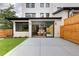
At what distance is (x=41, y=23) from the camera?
41.3 metres

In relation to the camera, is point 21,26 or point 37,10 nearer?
point 21,26

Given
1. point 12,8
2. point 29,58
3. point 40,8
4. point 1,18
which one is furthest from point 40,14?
point 29,58

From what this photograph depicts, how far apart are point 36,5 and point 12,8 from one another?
6.06 metres

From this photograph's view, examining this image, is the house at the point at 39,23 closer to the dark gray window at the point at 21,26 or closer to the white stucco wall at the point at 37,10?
the dark gray window at the point at 21,26

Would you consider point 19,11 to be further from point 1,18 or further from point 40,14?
point 1,18

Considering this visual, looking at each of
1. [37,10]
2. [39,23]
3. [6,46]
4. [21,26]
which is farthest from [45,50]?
[37,10]

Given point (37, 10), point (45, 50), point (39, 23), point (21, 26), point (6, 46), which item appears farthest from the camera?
point (37, 10)

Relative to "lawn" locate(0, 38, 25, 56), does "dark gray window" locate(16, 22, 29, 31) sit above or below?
above

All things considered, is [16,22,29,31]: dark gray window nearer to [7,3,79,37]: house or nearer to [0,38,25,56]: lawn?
[7,3,79,37]: house

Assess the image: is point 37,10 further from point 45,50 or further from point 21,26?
point 45,50

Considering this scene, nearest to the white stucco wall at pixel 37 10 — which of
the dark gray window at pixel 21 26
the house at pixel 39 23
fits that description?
the house at pixel 39 23

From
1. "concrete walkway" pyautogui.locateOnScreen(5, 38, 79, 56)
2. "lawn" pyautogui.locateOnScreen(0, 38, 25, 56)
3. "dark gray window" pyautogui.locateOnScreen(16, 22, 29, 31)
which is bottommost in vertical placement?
"concrete walkway" pyautogui.locateOnScreen(5, 38, 79, 56)

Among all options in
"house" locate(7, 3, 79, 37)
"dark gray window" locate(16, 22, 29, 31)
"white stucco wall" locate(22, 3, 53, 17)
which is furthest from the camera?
"white stucco wall" locate(22, 3, 53, 17)

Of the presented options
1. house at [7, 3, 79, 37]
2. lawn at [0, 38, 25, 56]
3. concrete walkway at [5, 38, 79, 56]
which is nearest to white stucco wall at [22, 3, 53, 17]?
house at [7, 3, 79, 37]
